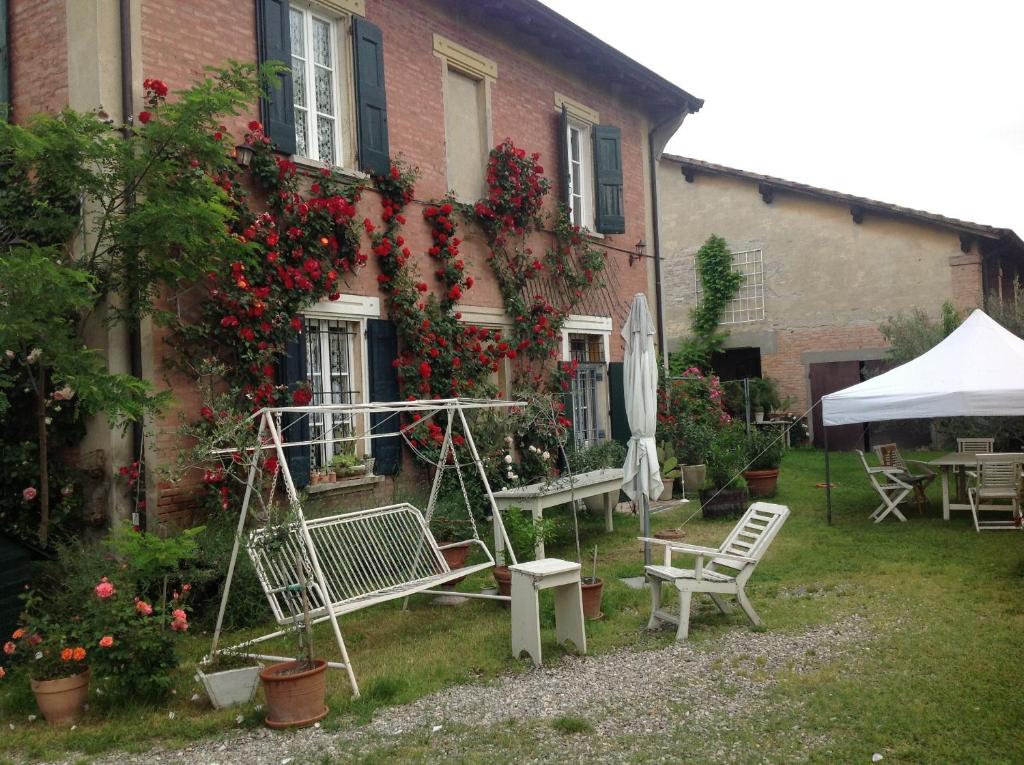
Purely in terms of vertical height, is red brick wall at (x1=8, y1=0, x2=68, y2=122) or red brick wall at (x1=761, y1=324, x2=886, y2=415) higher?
red brick wall at (x1=8, y1=0, x2=68, y2=122)

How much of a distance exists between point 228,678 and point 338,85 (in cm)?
611

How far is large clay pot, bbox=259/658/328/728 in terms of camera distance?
4539 mm

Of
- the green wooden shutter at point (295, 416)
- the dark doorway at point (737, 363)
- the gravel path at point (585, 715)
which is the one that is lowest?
the gravel path at point (585, 715)

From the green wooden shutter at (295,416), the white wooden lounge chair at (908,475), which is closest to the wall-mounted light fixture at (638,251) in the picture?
the white wooden lounge chair at (908,475)

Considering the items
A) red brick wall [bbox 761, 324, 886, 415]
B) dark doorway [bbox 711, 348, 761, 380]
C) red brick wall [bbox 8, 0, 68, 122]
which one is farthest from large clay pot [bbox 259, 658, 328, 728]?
dark doorway [bbox 711, 348, 761, 380]

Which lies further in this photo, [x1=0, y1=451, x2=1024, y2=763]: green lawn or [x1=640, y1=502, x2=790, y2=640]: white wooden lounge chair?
[x1=640, y1=502, x2=790, y2=640]: white wooden lounge chair

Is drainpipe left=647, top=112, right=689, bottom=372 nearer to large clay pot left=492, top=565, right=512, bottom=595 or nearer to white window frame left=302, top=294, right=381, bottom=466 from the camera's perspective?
white window frame left=302, top=294, right=381, bottom=466

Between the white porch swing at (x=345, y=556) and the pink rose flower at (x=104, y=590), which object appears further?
the white porch swing at (x=345, y=556)

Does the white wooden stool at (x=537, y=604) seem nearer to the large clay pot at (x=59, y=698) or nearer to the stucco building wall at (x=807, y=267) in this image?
the large clay pot at (x=59, y=698)

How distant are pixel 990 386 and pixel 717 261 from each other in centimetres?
1137

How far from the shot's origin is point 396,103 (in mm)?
9523

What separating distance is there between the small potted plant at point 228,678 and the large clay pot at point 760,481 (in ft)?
27.4

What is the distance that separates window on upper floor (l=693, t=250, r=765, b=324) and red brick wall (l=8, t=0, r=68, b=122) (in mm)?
15563

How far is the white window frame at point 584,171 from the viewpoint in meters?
12.6
